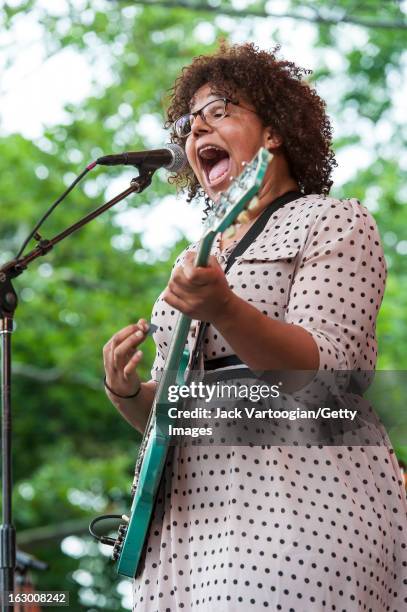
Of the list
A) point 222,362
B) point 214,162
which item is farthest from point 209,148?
point 222,362

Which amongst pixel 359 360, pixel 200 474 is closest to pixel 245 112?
pixel 359 360

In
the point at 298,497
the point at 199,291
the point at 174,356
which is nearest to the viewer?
the point at 199,291

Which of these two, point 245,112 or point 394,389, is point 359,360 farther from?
point 245,112

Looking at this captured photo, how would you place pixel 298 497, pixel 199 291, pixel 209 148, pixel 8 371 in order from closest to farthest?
1. pixel 199 291
2. pixel 298 497
3. pixel 209 148
4. pixel 8 371

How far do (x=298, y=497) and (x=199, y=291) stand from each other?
0.50 metres

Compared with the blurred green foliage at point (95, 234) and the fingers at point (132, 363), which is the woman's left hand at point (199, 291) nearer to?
the fingers at point (132, 363)

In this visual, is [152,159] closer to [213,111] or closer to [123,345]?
[213,111]

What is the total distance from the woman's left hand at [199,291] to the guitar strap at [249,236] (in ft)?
1.18

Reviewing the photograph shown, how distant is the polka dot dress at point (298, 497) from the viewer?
1.94 m

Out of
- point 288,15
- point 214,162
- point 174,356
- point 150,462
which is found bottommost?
point 150,462

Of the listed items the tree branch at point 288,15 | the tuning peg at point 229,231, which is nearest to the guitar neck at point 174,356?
the tuning peg at point 229,231

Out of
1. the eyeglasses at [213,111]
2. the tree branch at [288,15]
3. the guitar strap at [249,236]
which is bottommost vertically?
the guitar strap at [249,236]

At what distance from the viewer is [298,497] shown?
6.55ft

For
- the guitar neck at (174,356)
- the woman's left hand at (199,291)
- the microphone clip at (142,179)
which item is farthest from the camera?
the microphone clip at (142,179)
